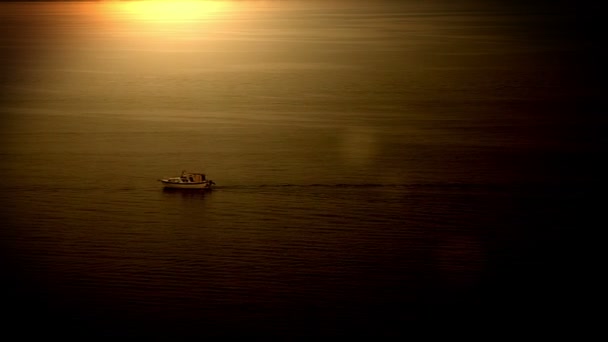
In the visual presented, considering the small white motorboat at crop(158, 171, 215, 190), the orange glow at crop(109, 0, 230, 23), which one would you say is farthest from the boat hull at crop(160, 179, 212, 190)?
the orange glow at crop(109, 0, 230, 23)

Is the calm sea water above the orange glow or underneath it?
underneath

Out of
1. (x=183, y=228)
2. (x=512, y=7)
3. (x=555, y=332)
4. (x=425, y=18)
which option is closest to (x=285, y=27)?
(x=425, y=18)

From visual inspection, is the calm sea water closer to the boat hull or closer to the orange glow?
the boat hull

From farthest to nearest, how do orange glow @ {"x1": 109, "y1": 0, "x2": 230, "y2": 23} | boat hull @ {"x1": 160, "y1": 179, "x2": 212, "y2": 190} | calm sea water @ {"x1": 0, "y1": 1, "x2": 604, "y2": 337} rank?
orange glow @ {"x1": 109, "y1": 0, "x2": 230, "y2": 23}
boat hull @ {"x1": 160, "y1": 179, "x2": 212, "y2": 190}
calm sea water @ {"x1": 0, "y1": 1, "x2": 604, "y2": 337}

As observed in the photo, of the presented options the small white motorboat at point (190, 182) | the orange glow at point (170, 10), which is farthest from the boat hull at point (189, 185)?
the orange glow at point (170, 10)

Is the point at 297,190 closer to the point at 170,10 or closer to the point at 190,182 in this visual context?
→ the point at 190,182

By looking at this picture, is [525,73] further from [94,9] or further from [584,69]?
[94,9]
